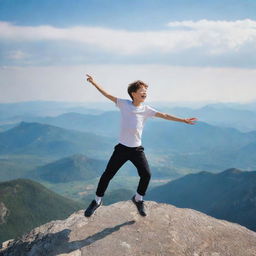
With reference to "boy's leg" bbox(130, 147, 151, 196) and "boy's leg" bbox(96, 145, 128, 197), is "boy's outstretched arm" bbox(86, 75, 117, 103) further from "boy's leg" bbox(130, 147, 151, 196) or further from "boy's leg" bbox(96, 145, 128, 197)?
"boy's leg" bbox(130, 147, 151, 196)

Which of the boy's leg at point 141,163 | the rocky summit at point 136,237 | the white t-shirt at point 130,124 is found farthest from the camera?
the boy's leg at point 141,163

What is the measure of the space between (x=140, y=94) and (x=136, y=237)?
4.48m

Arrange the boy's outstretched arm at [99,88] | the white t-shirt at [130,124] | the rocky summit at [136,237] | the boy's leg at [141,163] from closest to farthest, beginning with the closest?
the rocky summit at [136,237]
the white t-shirt at [130,124]
the boy's leg at [141,163]
the boy's outstretched arm at [99,88]

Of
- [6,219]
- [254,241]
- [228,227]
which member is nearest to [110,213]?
[228,227]

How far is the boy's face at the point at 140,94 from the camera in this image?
944cm

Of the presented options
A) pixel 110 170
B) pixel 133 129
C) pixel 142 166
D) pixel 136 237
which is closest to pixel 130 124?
pixel 133 129

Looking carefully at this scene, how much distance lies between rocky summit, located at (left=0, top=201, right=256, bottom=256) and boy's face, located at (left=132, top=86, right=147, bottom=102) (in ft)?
14.0

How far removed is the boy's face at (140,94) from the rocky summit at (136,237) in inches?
168

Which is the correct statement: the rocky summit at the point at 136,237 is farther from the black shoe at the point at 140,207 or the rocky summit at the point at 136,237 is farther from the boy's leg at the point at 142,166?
the boy's leg at the point at 142,166

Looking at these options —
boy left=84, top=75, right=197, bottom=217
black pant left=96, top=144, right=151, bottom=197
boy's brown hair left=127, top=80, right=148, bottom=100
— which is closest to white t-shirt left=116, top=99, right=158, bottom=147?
boy left=84, top=75, right=197, bottom=217

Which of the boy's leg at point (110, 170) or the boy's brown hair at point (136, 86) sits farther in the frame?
the boy's leg at point (110, 170)

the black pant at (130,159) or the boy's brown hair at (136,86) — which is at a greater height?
the boy's brown hair at (136,86)

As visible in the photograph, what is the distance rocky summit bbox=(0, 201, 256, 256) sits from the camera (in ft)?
28.7

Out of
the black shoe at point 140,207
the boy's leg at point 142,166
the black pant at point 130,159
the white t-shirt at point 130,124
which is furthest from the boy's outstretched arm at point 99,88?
the black shoe at point 140,207
